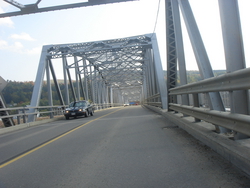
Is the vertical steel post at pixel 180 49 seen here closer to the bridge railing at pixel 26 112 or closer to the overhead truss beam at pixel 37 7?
the overhead truss beam at pixel 37 7

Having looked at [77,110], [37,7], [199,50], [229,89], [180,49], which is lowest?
[77,110]

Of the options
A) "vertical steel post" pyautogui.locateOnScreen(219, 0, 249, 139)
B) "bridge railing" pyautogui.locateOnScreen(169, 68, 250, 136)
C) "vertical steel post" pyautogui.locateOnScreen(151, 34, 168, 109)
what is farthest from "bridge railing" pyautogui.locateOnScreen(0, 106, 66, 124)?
"vertical steel post" pyautogui.locateOnScreen(219, 0, 249, 139)

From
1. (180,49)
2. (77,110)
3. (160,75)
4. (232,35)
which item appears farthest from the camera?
(160,75)

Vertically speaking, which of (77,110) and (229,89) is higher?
(229,89)

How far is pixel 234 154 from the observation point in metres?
3.77

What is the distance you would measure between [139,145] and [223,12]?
3.56 metres

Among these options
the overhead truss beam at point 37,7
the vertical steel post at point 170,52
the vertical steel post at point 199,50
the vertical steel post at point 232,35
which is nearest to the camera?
the vertical steel post at point 232,35

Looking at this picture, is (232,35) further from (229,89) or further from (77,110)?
(77,110)

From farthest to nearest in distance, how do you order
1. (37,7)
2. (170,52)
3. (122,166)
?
1. (170,52)
2. (37,7)
3. (122,166)

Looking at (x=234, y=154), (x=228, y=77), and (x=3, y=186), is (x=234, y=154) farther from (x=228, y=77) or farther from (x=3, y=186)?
(x=3, y=186)

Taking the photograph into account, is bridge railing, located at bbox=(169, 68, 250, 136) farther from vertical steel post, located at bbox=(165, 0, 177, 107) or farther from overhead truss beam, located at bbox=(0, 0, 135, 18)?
overhead truss beam, located at bbox=(0, 0, 135, 18)

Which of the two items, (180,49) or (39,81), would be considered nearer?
(180,49)

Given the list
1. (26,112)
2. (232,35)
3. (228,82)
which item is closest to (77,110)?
(26,112)

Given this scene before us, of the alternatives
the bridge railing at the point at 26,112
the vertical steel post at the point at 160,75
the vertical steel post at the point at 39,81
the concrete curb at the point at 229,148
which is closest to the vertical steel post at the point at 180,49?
the concrete curb at the point at 229,148
